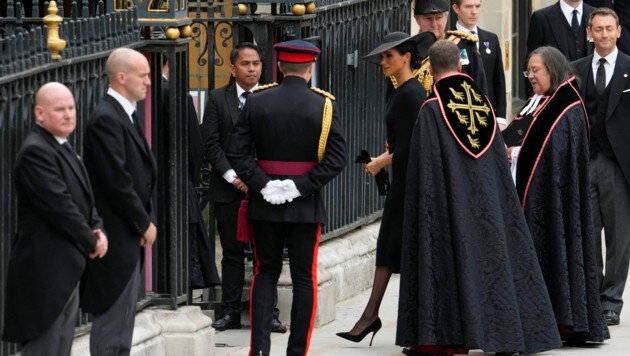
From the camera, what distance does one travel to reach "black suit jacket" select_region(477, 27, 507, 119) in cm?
1244

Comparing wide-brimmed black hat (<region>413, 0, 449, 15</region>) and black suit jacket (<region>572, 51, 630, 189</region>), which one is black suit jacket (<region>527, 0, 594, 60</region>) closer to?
wide-brimmed black hat (<region>413, 0, 449, 15</region>)

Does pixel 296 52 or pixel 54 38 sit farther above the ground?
pixel 54 38

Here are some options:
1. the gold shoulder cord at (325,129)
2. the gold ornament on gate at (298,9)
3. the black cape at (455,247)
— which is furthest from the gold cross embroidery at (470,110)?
the gold ornament on gate at (298,9)

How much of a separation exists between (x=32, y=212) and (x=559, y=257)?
3.78 metres

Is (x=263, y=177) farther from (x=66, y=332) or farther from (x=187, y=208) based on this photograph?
(x=66, y=332)

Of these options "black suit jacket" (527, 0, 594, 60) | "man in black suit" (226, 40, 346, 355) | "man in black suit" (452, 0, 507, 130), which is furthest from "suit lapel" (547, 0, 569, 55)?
"man in black suit" (226, 40, 346, 355)

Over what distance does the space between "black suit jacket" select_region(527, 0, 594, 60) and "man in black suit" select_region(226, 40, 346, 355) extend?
3844 mm

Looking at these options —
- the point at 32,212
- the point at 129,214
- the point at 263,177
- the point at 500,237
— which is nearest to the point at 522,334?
the point at 500,237

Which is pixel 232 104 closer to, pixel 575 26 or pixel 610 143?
pixel 610 143

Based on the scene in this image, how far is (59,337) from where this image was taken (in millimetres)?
7805

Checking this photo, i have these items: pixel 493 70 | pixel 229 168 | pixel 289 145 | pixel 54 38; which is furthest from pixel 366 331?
pixel 54 38

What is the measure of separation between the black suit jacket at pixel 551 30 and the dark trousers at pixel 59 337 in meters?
5.95

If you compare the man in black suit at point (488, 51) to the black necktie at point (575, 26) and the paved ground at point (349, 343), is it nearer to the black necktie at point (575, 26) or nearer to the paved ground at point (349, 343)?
the black necktie at point (575, 26)

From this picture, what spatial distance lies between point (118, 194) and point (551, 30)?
18.3 ft
